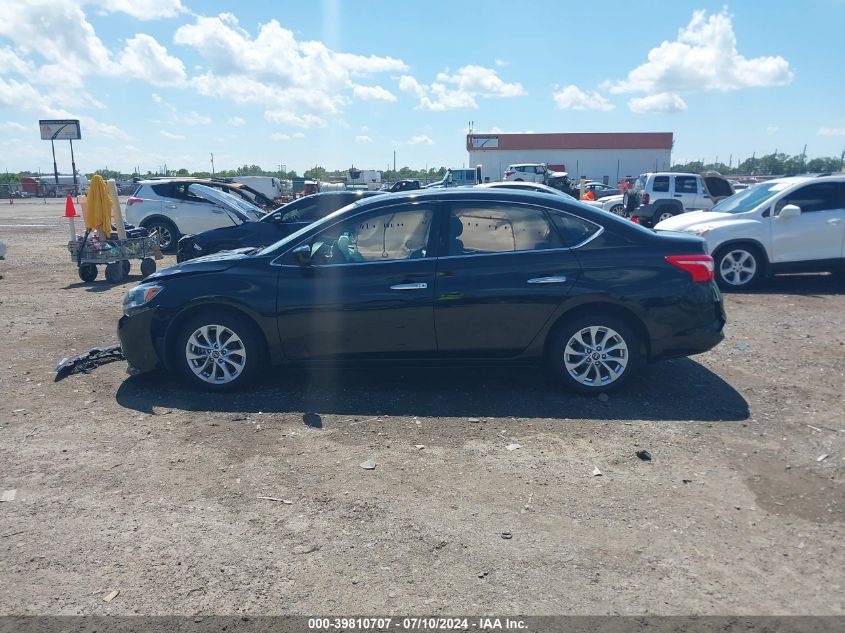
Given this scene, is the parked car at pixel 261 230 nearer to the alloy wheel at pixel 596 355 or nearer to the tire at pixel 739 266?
the tire at pixel 739 266

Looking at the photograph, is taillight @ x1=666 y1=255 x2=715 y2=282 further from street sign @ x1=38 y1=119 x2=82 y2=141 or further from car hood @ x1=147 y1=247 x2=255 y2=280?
street sign @ x1=38 y1=119 x2=82 y2=141

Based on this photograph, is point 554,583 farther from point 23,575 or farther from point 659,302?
point 659,302

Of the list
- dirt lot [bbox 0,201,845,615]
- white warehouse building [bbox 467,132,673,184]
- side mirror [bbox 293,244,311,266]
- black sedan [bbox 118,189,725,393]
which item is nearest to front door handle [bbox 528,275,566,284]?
black sedan [bbox 118,189,725,393]

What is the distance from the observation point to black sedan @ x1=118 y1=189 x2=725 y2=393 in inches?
215

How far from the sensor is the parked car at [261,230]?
11.6m

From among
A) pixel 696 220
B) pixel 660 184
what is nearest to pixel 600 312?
pixel 696 220

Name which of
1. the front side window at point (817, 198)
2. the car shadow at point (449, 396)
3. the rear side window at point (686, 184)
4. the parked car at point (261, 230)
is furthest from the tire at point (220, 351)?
the rear side window at point (686, 184)

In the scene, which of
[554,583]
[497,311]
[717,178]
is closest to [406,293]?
[497,311]

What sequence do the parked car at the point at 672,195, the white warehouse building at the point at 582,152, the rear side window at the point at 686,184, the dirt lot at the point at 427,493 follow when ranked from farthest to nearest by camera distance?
the white warehouse building at the point at 582,152 < the rear side window at the point at 686,184 < the parked car at the point at 672,195 < the dirt lot at the point at 427,493

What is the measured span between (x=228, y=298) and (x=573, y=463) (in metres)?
3.09

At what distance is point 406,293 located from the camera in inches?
216

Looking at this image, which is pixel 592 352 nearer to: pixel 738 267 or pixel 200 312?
pixel 200 312

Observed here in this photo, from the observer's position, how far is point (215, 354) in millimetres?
5688

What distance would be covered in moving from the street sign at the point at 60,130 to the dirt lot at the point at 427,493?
55202 mm
